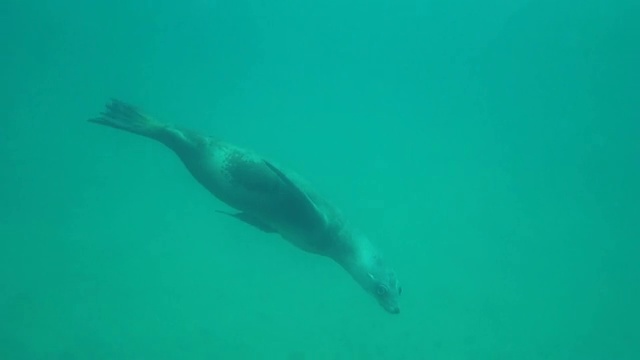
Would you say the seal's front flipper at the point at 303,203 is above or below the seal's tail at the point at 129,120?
below

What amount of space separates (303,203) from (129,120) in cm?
168

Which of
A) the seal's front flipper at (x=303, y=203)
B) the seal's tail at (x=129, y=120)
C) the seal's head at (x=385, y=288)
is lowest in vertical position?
the seal's head at (x=385, y=288)

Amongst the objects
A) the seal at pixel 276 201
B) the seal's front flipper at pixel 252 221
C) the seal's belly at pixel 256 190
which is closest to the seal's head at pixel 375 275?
the seal at pixel 276 201

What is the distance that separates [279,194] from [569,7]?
71.8 ft

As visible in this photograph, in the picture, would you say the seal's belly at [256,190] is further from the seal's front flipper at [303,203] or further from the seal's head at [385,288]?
the seal's head at [385,288]

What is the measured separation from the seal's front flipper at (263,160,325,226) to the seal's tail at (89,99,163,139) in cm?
109

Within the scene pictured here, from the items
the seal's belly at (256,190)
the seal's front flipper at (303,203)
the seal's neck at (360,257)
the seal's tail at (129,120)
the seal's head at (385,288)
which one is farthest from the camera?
the seal's tail at (129,120)

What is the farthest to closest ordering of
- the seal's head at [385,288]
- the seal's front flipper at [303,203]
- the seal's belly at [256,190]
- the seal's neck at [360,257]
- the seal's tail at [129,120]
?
the seal's tail at [129,120], the seal's neck at [360,257], the seal's head at [385,288], the seal's belly at [256,190], the seal's front flipper at [303,203]

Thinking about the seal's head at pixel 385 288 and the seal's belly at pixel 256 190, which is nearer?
the seal's belly at pixel 256 190

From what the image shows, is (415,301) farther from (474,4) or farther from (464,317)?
(474,4)

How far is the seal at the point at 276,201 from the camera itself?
484cm

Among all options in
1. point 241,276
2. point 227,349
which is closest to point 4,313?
point 227,349

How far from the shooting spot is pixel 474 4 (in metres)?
32.3

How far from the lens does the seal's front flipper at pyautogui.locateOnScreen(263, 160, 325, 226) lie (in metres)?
4.64
